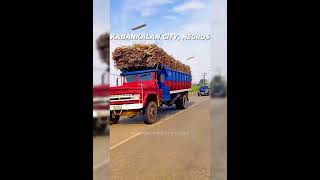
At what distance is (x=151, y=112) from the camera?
7.79 ft

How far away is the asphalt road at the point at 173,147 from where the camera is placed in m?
2.22

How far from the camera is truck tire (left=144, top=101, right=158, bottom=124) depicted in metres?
2.34

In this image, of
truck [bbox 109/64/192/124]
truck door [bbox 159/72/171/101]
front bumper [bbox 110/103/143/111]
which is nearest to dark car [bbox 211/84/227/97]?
truck [bbox 109/64/192/124]

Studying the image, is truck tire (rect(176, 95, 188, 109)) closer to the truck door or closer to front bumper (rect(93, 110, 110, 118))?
the truck door

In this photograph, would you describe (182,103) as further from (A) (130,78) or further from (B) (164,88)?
(A) (130,78)

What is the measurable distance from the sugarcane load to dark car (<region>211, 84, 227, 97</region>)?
211 mm

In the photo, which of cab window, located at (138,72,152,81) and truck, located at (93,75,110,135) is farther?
cab window, located at (138,72,152,81)

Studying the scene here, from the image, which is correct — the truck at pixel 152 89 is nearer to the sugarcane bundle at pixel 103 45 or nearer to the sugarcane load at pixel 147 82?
the sugarcane load at pixel 147 82
